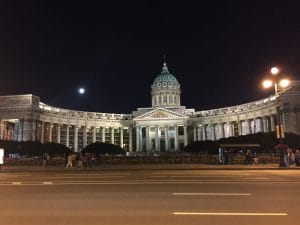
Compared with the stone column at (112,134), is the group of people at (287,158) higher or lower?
lower

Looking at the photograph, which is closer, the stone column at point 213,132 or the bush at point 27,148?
the bush at point 27,148

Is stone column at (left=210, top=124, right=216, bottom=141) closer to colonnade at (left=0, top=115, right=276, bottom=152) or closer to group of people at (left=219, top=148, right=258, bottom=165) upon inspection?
colonnade at (left=0, top=115, right=276, bottom=152)

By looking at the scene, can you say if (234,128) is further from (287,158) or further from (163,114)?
(287,158)

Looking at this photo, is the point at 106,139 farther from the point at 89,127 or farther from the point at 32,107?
the point at 32,107

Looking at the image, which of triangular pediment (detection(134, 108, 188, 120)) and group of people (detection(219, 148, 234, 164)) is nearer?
group of people (detection(219, 148, 234, 164))

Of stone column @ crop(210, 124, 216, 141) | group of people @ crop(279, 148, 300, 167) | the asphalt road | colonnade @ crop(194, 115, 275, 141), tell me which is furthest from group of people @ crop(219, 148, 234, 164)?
stone column @ crop(210, 124, 216, 141)

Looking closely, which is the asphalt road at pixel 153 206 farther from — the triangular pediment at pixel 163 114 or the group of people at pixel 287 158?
the triangular pediment at pixel 163 114

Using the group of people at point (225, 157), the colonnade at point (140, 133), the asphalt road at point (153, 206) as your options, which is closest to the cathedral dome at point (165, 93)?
the colonnade at point (140, 133)

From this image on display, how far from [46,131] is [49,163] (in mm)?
71524

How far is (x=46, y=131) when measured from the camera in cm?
12706

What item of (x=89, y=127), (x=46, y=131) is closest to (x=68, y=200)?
(x=46, y=131)

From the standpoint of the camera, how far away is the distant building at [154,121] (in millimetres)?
113688

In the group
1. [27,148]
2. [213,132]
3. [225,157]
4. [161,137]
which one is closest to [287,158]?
[225,157]

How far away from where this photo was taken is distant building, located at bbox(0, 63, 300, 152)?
373 ft
